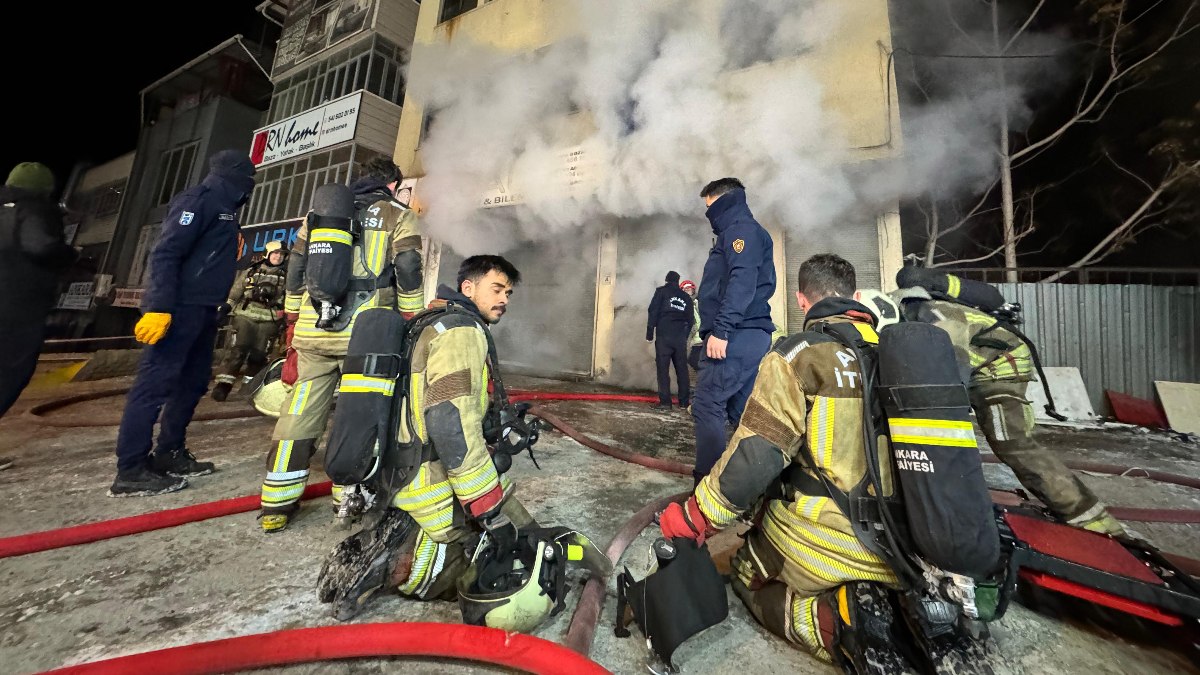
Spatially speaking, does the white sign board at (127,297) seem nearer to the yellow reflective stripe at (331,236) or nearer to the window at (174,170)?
the window at (174,170)

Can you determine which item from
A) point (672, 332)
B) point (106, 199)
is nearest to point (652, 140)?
point (672, 332)

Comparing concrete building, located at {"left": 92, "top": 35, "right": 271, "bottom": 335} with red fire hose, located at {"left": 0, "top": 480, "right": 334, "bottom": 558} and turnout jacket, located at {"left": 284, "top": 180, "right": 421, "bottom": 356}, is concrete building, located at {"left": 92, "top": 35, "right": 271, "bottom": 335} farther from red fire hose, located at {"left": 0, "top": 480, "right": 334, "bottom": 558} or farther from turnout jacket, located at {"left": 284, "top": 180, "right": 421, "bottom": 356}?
red fire hose, located at {"left": 0, "top": 480, "right": 334, "bottom": 558}

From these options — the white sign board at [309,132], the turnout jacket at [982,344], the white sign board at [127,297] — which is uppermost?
the white sign board at [309,132]

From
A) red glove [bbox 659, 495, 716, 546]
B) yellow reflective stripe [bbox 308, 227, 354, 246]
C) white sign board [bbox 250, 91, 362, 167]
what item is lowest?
red glove [bbox 659, 495, 716, 546]

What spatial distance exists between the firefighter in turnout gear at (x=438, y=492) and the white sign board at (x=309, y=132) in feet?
46.2

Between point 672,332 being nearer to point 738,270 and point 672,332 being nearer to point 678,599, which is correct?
point 738,270

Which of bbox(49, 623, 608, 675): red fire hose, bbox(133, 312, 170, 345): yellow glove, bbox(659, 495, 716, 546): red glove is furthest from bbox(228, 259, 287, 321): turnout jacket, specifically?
bbox(659, 495, 716, 546): red glove

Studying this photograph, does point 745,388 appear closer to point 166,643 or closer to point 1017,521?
point 1017,521

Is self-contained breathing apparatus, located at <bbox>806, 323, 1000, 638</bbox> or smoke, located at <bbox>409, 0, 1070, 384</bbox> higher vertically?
smoke, located at <bbox>409, 0, 1070, 384</bbox>

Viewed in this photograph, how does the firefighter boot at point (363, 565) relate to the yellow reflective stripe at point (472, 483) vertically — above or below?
below

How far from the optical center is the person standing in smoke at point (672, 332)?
19.3 feet

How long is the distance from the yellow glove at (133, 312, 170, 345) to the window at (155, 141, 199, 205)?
78.5 ft

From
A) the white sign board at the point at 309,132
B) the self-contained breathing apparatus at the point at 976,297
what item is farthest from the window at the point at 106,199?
the self-contained breathing apparatus at the point at 976,297

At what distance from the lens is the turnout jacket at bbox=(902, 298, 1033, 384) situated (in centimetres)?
248
